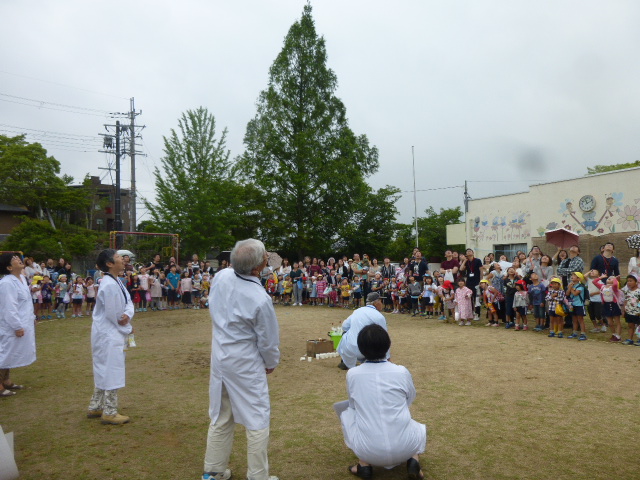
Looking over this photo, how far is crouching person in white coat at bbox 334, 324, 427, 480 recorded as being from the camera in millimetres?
3430

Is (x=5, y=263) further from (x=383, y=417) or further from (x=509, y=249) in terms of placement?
(x=509, y=249)

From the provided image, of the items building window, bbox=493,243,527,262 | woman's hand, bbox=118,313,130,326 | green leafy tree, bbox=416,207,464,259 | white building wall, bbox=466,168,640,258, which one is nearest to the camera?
woman's hand, bbox=118,313,130,326

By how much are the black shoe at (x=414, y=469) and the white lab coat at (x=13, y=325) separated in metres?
A: 4.90

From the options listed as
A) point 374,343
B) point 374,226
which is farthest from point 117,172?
point 374,343

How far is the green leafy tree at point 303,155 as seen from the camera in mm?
29531

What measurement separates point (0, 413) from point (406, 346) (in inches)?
252

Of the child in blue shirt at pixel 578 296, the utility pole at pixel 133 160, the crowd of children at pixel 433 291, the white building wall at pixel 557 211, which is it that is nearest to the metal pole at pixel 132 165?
the utility pole at pixel 133 160

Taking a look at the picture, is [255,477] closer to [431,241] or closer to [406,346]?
[406,346]

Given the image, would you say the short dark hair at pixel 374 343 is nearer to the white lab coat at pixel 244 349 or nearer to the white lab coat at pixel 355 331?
the white lab coat at pixel 244 349

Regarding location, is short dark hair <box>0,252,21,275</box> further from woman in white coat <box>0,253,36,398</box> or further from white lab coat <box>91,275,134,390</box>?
white lab coat <box>91,275,134,390</box>

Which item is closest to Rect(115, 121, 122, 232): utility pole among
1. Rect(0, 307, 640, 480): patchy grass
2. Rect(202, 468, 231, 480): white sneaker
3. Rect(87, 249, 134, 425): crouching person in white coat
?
Rect(0, 307, 640, 480): patchy grass

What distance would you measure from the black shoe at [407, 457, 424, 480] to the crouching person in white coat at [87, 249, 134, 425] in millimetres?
2996

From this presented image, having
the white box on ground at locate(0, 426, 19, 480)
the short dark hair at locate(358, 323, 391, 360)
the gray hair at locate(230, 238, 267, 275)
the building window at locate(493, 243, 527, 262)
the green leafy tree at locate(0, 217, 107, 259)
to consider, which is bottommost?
the white box on ground at locate(0, 426, 19, 480)

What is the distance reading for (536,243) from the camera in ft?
67.5
